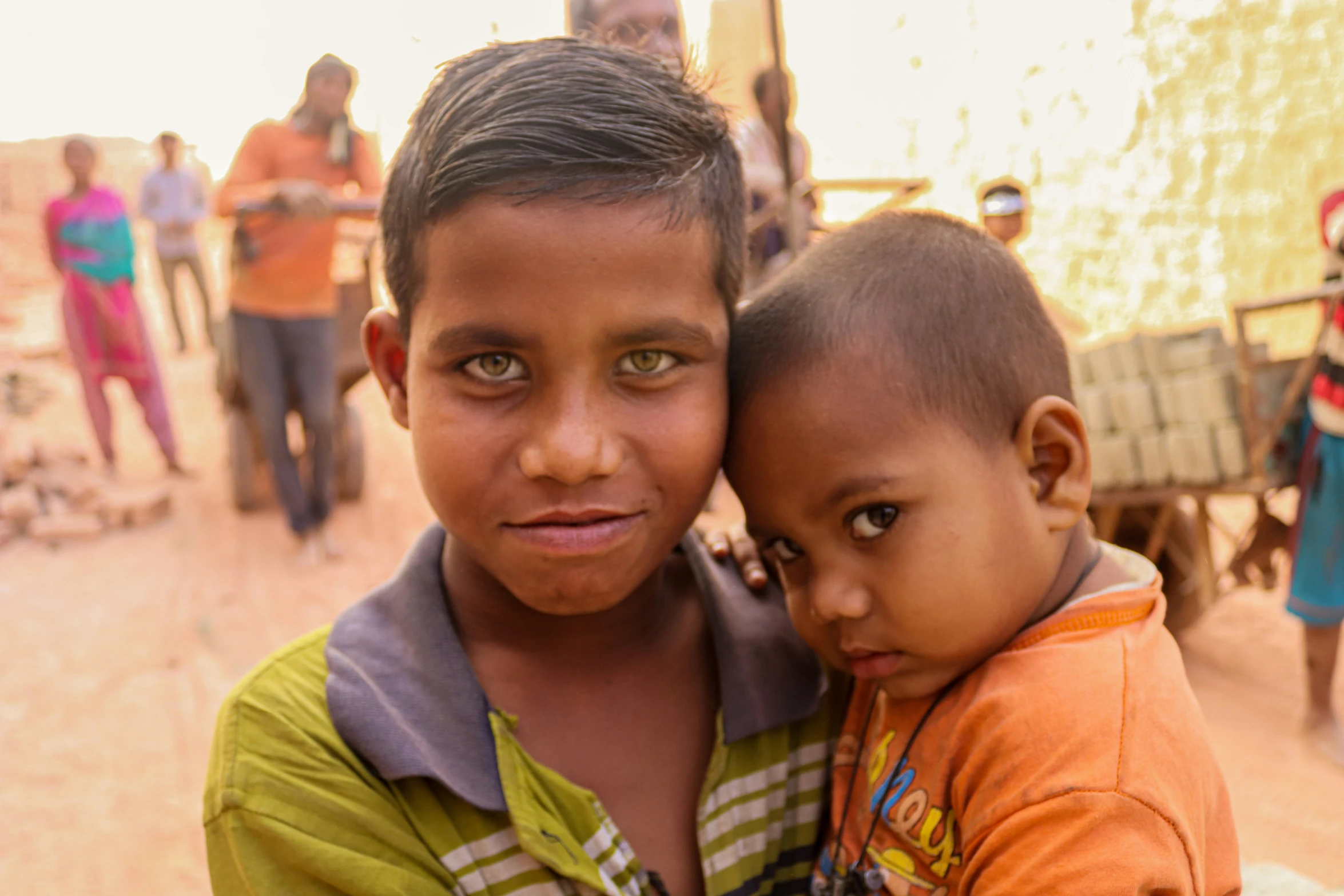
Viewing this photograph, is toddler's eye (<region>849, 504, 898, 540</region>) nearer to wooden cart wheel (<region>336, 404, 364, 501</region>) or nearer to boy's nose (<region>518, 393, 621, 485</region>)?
boy's nose (<region>518, 393, 621, 485</region>)

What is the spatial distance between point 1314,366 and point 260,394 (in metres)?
5.22

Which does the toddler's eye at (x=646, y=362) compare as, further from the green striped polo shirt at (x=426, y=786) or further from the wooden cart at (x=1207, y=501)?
the wooden cart at (x=1207, y=501)

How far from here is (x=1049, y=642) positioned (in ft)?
4.06

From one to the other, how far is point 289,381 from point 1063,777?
5880 millimetres

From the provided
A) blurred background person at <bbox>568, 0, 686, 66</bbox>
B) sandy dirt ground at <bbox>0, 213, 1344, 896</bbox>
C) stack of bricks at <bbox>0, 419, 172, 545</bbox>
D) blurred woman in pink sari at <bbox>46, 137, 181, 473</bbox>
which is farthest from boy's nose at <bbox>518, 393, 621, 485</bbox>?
blurred woman in pink sari at <bbox>46, 137, 181, 473</bbox>

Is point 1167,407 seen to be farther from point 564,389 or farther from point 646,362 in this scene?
point 564,389

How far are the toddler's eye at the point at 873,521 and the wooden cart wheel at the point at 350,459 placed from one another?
20.9ft

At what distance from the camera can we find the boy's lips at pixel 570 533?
1198 millimetres

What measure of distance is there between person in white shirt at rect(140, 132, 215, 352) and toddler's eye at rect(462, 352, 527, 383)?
10.5 m

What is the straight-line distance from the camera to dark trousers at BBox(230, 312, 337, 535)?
591 centimetres

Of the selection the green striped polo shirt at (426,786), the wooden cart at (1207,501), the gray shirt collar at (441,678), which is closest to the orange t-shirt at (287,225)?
the wooden cart at (1207,501)

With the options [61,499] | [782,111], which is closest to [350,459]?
[61,499]

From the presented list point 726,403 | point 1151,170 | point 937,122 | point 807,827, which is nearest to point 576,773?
point 807,827

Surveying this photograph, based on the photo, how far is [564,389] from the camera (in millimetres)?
1153
